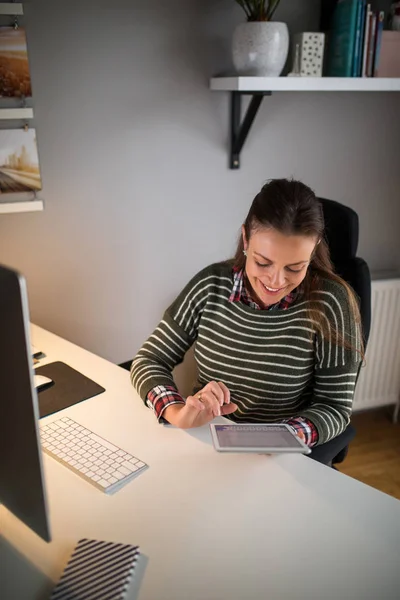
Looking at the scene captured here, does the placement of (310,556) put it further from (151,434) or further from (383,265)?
(383,265)

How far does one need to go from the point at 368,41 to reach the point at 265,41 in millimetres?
452

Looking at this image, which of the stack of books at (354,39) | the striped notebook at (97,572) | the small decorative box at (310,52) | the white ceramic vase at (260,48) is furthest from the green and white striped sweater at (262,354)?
the stack of books at (354,39)

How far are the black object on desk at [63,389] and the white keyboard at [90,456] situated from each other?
0.08 meters

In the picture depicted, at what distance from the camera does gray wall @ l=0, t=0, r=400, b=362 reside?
1677 mm

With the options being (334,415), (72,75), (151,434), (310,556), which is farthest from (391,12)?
(310,556)

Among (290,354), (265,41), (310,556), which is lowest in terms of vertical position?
(310,556)

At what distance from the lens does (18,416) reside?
67 cm

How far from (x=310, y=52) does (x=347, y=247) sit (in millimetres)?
841

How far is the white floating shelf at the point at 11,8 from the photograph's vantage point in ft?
4.94

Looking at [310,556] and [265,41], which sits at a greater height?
[265,41]

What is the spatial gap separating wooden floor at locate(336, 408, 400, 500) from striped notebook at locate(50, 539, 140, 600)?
1517 millimetres

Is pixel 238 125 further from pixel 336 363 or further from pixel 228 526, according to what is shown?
pixel 228 526

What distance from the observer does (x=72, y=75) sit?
1661 millimetres

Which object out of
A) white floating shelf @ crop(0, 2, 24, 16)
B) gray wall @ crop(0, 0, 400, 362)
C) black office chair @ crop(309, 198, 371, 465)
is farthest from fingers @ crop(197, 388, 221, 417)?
white floating shelf @ crop(0, 2, 24, 16)
